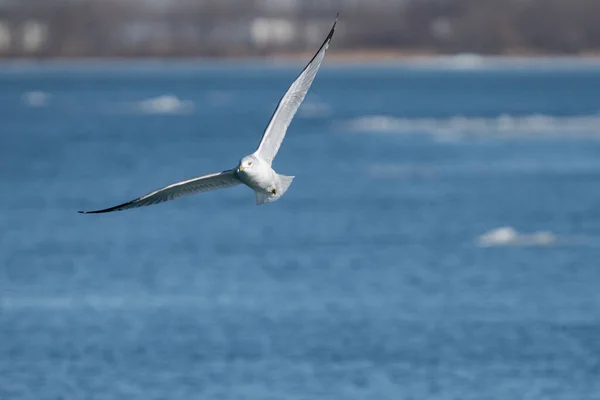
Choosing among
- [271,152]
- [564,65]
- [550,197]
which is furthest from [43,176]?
[564,65]

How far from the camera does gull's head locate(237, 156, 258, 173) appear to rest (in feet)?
36.0

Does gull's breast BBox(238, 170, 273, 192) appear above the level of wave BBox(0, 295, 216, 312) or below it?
below

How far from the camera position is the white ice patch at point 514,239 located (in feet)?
76.3

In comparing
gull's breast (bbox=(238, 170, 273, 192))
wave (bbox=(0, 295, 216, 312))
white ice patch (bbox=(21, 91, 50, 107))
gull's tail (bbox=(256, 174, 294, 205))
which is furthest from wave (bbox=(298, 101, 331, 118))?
gull's breast (bbox=(238, 170, 273, 192))

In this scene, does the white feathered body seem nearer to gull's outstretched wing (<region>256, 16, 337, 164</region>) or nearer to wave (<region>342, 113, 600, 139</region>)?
gull's outstretched wing (<region>256, 16, 337, 164</region>)

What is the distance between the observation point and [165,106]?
8162 centimetres

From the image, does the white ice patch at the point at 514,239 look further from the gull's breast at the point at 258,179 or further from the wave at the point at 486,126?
the wave at the point at 486,126

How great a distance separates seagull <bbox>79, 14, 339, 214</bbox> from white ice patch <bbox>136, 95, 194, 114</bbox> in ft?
209

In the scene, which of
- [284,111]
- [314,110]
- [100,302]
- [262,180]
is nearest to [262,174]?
[262,180]

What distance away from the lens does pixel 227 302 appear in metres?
19.4

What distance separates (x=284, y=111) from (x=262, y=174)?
0.84 m

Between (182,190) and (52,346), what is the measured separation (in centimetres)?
663

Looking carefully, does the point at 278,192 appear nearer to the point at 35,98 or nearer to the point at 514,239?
the point at 514,239

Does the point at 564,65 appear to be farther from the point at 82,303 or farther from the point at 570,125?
the point at 82,303
